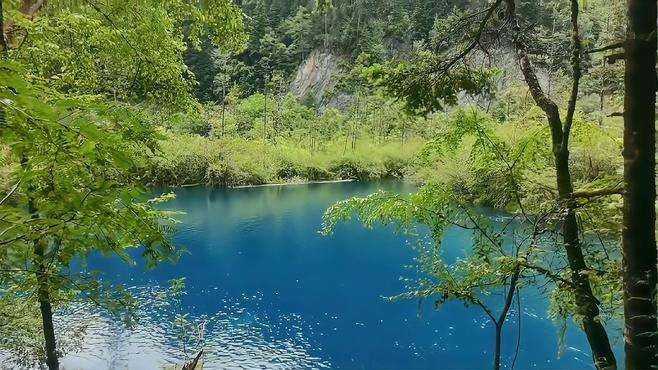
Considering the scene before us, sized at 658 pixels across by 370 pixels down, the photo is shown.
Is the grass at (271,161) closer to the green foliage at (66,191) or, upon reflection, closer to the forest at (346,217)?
the forest at (346,217)

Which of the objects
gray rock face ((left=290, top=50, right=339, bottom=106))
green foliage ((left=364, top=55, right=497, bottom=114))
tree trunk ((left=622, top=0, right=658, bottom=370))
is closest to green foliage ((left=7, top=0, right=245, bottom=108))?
green foliage ((left=364, top=55, right=497, bottom=114))

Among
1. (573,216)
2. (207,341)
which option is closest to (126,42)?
(573,216)

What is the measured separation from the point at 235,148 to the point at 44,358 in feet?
85.6

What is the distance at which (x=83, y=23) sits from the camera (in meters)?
3.85

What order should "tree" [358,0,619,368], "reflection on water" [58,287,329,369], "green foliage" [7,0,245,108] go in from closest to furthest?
"tree" [358,0,619,368] → "green foliage" [7,0,245,108] → "reflection on water" [58,287,329,369]

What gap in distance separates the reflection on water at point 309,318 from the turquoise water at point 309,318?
0.03m

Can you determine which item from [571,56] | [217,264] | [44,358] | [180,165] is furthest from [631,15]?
[180,165]

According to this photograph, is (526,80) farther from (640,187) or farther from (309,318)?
(309,318)

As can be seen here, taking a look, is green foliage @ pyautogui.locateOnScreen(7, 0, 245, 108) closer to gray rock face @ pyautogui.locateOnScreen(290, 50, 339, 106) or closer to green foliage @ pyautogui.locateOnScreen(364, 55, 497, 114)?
green foliage @ pyautogui.locateOnScreen(364, 55, 497, 114)

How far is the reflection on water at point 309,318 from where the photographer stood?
27.7ft

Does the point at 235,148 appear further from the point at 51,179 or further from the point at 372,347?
the point at 51,179

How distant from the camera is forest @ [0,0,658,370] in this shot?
1.63 meters

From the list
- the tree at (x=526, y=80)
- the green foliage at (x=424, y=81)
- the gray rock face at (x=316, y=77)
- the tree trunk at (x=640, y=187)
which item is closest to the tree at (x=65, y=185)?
the green foliage at (x=424, y=81)

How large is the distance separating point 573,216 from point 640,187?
3.93ft
